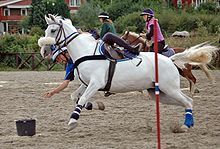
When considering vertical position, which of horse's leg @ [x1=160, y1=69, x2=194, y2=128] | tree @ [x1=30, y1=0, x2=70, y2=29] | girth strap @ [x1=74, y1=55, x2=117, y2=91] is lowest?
tree @ [x1=30, y1=0, x2=70, y2=29]

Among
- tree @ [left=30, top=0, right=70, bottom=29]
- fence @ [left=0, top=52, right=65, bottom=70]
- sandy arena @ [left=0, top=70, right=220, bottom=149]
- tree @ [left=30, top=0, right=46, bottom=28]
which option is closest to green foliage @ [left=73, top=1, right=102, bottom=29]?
tree @ [left=30, top=0, right=70, bottom=29]

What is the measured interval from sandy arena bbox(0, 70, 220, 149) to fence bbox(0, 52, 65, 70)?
15.1m

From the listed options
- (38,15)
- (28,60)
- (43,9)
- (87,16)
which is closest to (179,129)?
(28,60)

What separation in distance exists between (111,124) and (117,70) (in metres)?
1.38

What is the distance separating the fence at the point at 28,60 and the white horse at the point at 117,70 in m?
21.3

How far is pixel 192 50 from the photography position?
1028cm

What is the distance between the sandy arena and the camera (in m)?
8.45

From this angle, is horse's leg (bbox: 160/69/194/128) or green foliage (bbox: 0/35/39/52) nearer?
horse's leg (bbox: 160/69/194/128)

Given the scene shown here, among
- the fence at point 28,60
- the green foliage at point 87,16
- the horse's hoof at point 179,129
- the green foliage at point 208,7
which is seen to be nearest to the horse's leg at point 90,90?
the horse's hoof at point 179,129

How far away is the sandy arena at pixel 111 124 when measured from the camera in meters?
8.45

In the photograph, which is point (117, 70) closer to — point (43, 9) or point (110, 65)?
point (110, 65)

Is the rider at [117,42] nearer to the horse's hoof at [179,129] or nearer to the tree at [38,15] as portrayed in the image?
the horse's hoof at [179,129]

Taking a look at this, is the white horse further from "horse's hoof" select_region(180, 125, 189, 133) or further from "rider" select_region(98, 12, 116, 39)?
"rider" select_region(98, 12, 116, 39)

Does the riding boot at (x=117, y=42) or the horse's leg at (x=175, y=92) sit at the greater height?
the riding boot at (x=117, y=42)
